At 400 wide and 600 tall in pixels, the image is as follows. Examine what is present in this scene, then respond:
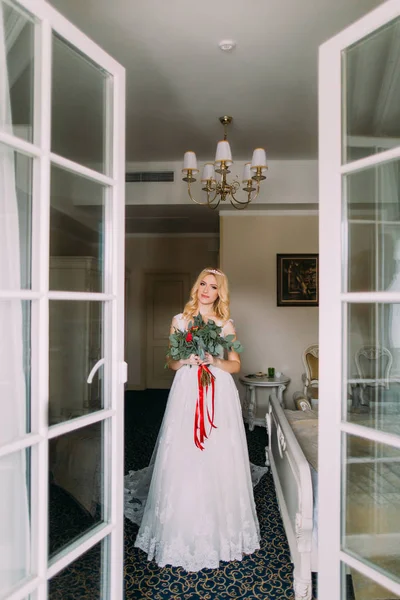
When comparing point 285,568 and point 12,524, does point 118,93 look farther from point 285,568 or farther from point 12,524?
point 285,568

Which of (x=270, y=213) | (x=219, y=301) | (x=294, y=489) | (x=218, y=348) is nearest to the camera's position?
(x=294, y=489)

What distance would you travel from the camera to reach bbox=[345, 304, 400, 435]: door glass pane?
4.61 feet

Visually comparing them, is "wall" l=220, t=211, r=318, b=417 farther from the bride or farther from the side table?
the bride

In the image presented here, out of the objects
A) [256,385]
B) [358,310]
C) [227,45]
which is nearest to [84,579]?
[358,310]

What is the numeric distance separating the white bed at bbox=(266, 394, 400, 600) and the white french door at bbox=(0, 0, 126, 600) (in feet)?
2.77

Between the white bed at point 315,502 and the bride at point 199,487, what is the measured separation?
0.98 feet

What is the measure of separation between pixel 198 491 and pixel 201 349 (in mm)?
804

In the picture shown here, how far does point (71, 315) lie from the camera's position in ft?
4.84

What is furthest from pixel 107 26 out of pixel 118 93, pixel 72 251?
pixel 72 251

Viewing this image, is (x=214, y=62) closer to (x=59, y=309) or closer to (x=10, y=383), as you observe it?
(x=59, y=309)

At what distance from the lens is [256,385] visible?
4.71m

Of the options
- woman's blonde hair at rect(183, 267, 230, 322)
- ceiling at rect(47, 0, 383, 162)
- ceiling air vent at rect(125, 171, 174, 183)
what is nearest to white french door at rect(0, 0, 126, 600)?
ceiling at rect(47, 0, 383, 162)

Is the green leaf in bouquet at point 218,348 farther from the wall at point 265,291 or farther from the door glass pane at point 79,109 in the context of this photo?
the wall at point 265,291

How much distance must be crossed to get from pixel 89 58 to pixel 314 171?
3515 mm
